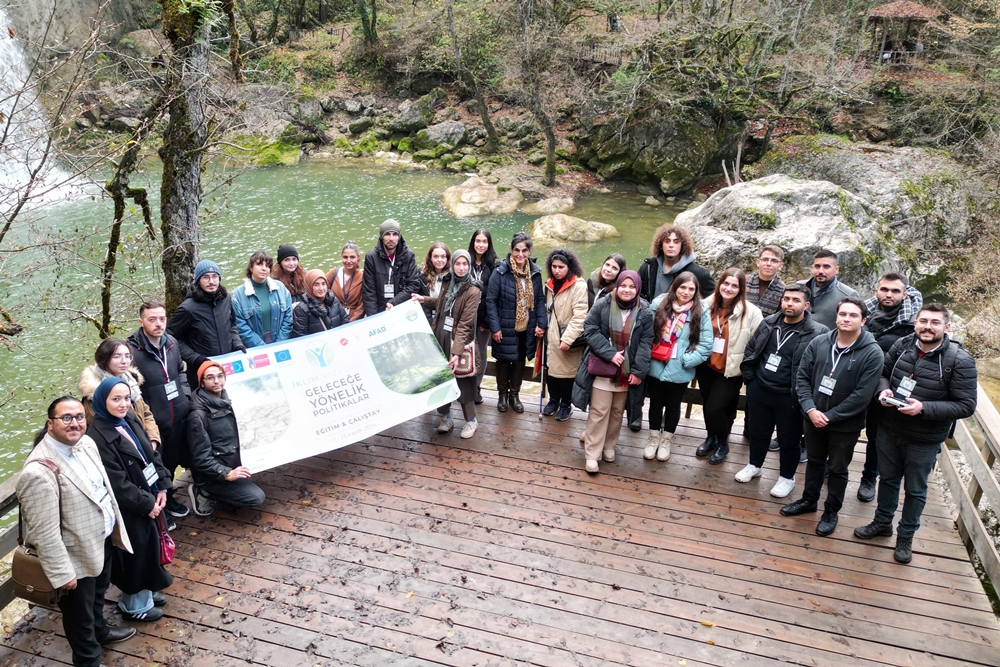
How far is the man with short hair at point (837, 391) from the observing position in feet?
15.5

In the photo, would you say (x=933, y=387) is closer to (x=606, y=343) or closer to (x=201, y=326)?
(x=606, y=343)

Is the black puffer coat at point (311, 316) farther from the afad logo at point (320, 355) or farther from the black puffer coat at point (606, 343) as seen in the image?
the black puffer coat at point (606, 343)

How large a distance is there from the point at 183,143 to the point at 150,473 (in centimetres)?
467

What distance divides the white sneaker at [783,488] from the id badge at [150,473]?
16.0 feet

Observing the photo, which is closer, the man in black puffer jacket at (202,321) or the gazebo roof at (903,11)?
the man in black puffer jacket at (202,321)

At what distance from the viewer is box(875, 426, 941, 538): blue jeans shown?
4695 mm

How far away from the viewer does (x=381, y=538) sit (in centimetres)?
512

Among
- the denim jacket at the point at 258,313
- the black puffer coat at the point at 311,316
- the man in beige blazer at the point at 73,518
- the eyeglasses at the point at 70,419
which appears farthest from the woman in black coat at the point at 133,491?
the black puffer coat at the point at 311,316

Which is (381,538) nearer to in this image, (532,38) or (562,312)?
(562,312)

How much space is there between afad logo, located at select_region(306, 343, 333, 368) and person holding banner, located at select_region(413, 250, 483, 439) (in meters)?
1.08

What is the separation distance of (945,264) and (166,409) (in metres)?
14.3

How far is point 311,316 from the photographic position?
6.23 meters

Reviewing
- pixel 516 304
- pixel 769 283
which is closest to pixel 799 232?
pixel 769 283

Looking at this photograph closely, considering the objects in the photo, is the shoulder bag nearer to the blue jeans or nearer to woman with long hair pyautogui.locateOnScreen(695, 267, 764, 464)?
woman with long hair pyautogui.locateOnScreen(695, 267, 764, 464)
